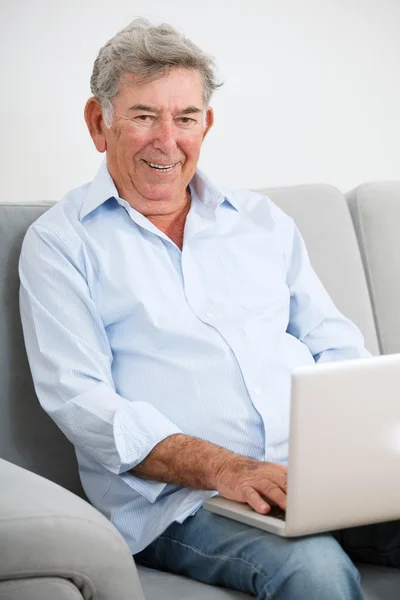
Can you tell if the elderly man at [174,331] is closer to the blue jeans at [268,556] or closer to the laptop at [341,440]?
the blue jeans at [268,556]

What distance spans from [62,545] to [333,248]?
103 cm

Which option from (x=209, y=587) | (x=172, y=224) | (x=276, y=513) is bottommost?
(x=209, y=587)

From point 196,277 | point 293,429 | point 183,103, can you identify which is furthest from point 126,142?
point 293,429

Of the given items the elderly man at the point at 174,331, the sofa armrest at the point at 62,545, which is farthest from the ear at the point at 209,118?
the sofa armrest at the point at 62,545

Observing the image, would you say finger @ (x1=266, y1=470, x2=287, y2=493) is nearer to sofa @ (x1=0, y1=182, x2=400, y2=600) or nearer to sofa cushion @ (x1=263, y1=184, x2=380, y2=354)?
sofa @ (x1=0, y1=182, x2=400, y2=600)

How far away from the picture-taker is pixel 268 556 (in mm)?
1255

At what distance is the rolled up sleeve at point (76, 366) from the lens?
56.6 inches

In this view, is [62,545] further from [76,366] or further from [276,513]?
[76,366]

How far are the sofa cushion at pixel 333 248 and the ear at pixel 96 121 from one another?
1.26 feet

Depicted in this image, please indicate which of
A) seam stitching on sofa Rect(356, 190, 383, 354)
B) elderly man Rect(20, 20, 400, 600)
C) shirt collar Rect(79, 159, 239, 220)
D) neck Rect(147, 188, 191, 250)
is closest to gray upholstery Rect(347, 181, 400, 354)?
seam stitching on sofa Rect(356, 190, 383, 354)

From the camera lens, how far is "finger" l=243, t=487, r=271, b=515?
126 cm

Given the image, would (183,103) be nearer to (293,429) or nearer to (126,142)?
(126,142)

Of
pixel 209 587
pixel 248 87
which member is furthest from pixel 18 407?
pixel 248 87

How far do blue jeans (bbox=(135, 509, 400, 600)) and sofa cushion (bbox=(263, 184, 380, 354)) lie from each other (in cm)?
55
